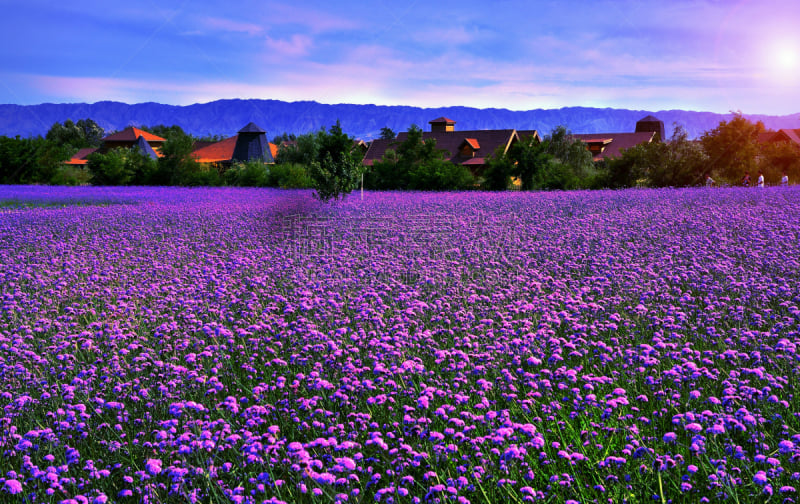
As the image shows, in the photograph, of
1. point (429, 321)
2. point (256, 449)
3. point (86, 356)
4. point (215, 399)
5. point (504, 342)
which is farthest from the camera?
point (429, 321)

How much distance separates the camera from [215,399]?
377 centimetres

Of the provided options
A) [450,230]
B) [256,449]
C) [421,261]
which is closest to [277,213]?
[450,230]

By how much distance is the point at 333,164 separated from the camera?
18.2 m

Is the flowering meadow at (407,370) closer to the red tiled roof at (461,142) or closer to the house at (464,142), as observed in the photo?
the house at (464,142)

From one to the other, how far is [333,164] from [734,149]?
2573 cm

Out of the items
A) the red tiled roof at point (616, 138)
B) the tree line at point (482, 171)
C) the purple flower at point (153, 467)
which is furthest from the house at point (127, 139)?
the purple flower at point (153, 467)

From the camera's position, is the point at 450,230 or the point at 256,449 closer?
the point at 256,449

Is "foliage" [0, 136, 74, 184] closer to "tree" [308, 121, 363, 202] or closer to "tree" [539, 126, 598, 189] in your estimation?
"tree" [308, 121, 363, 202]

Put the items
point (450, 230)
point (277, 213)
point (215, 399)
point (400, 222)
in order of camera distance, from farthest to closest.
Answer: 1. point (277, 213)
2. point (400, 222)
3. point (450, 230)
4. point (215, 399)

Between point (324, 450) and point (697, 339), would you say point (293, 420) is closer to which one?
point (324, 450)

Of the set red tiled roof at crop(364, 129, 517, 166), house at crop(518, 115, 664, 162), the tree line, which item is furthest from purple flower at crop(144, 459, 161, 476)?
house at crop(518, 115, 664, 162)

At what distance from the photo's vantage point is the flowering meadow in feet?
8.76

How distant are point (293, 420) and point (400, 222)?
9836 mm

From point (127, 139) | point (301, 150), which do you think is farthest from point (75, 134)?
point (301, 150)
